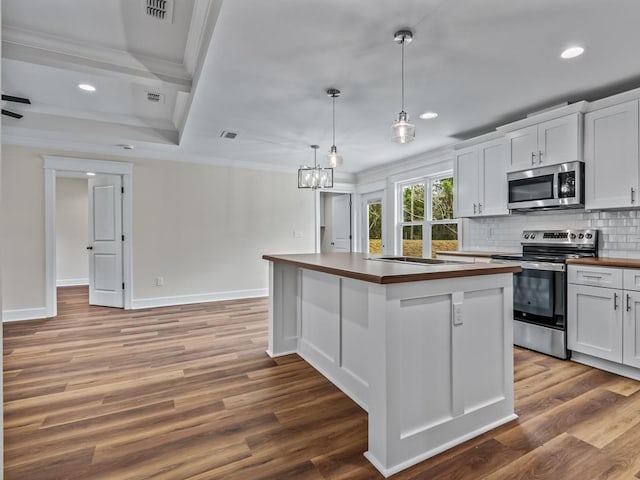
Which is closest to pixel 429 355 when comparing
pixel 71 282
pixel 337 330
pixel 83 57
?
pixel 337 330

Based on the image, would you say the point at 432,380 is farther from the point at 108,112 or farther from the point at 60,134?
the point at 60,134

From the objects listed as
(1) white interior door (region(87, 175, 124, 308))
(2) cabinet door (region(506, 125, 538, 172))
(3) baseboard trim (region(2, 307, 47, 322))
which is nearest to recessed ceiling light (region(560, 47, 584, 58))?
(2) cabinet door (region(506, 125, 538, 172))

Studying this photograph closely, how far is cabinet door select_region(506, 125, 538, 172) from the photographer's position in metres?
3.53

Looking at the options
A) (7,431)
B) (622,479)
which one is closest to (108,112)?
(7,431)

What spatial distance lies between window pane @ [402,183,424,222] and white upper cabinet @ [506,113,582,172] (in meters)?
1.90

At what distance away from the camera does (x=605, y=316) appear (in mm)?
2797

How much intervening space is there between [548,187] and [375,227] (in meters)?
3.54

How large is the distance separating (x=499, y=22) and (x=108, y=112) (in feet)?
14.5

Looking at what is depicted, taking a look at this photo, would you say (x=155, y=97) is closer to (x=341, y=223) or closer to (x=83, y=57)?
(x=83, y=57)

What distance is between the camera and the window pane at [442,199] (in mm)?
5109

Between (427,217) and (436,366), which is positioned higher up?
A: (427,217)

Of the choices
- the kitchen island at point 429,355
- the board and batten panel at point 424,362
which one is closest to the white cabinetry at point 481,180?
the kitchen island at point 429,355

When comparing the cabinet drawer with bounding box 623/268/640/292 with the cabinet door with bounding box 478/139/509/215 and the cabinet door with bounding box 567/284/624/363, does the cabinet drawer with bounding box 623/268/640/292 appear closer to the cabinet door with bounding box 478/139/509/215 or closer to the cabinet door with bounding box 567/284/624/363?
the cabinet door with bounding box 567/284/624/363

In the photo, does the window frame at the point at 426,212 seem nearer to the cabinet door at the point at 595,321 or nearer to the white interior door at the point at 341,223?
the white interior door at the point at 341,223
